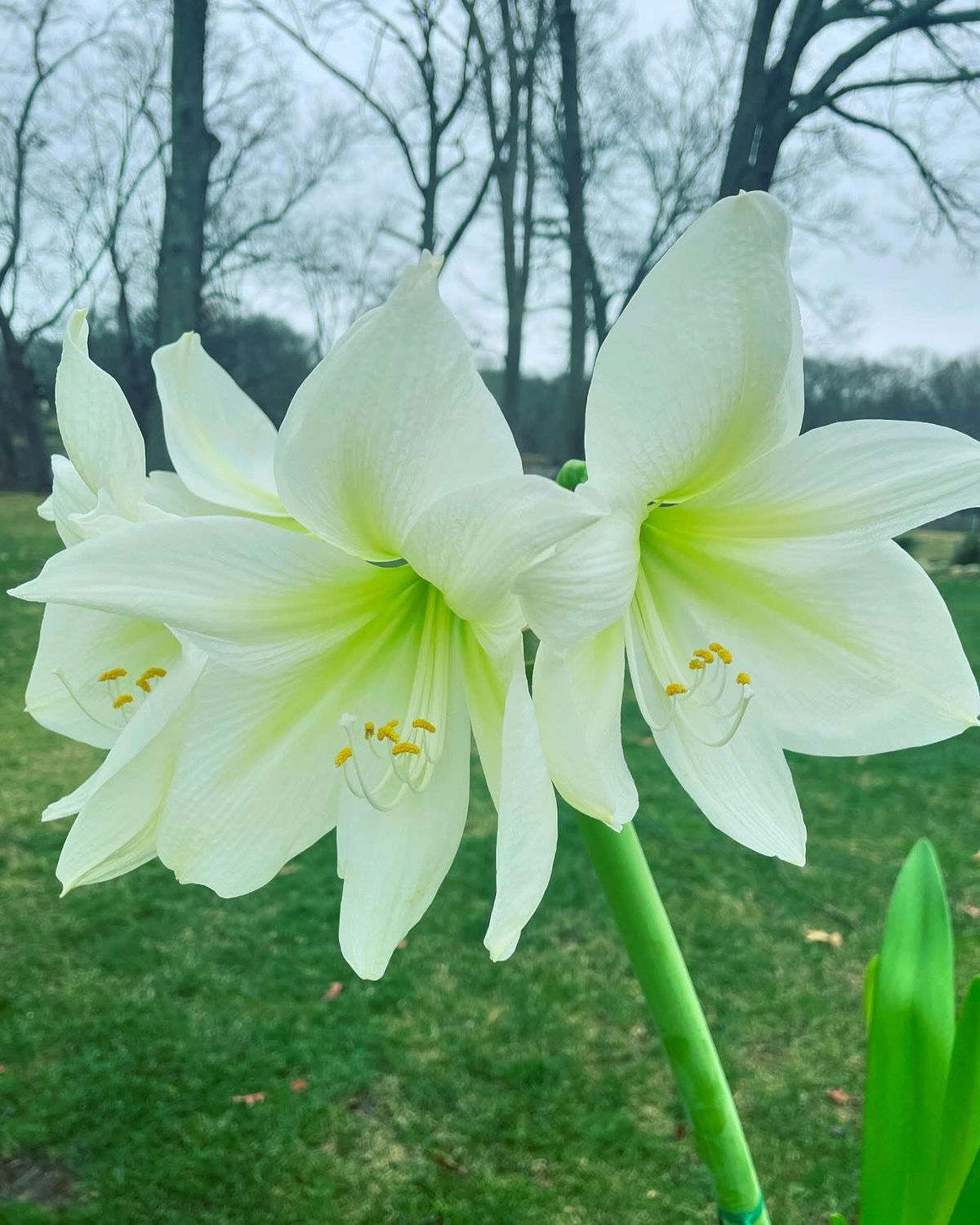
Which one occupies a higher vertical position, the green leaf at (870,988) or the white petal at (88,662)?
the white petal at (88,662)

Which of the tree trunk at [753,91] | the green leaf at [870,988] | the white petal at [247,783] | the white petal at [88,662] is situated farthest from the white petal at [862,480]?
the tree trunk at [753,91]

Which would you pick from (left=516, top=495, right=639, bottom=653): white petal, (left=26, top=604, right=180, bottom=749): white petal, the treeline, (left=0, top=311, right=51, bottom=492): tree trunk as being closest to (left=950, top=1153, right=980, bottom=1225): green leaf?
(left=516, top=495, right=639, bottom=653): white petal

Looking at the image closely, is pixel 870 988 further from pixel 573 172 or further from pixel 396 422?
pixel 573 172

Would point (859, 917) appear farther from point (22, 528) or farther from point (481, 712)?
point (22, 528)

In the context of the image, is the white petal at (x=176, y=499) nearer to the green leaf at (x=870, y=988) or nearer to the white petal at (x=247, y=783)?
the white petal at (x=247, y=783)

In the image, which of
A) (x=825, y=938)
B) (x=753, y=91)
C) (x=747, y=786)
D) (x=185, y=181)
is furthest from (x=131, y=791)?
(x=753, y=91)

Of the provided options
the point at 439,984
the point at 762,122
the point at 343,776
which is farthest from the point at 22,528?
the point at 343,776

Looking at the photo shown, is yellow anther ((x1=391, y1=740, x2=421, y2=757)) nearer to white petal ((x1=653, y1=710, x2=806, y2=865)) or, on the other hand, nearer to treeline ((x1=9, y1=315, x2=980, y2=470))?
white petal ((x1=653, y1=710, x2=806, y2=865))
